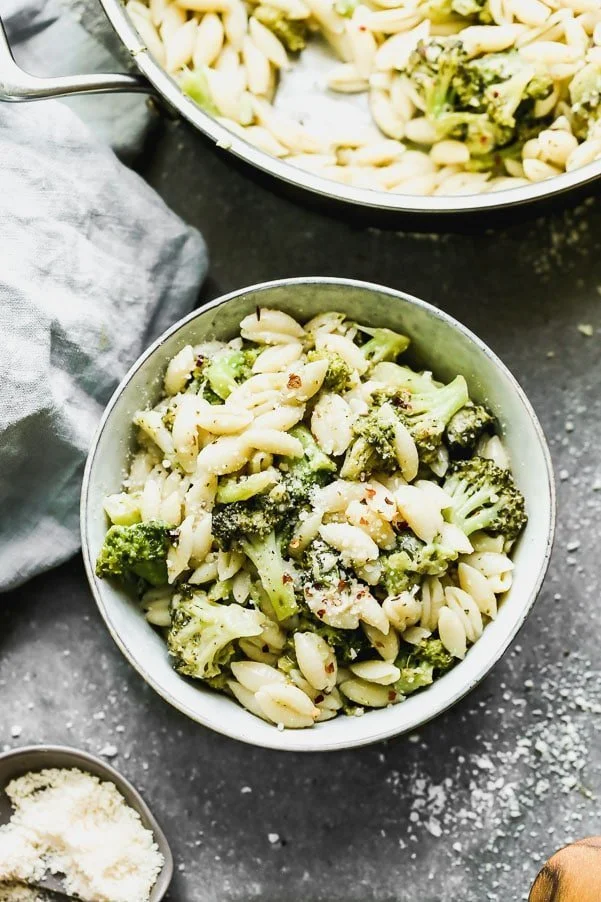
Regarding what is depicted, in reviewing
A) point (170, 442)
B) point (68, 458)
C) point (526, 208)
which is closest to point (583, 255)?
point (526, 208)

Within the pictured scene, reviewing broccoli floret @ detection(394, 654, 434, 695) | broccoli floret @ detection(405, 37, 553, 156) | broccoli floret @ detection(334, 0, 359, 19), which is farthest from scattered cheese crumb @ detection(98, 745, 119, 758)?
broccoli floret @ detection(334, 0, 359, 19)

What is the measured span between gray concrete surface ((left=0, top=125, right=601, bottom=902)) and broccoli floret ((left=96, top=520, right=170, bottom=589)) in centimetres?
29

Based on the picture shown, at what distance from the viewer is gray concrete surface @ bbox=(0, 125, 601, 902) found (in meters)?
1.47

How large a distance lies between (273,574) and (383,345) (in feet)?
1.17

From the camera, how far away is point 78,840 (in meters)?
1.38

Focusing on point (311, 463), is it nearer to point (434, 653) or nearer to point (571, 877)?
point (434, 653)

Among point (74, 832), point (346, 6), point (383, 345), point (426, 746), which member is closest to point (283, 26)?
point (346, 6)

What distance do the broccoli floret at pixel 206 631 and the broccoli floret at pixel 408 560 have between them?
17 cm

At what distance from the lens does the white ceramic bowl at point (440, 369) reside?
4.07 ft

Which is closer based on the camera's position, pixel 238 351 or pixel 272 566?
pixel 272 566

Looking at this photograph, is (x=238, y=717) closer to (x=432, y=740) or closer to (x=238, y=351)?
(x=432, y=740)

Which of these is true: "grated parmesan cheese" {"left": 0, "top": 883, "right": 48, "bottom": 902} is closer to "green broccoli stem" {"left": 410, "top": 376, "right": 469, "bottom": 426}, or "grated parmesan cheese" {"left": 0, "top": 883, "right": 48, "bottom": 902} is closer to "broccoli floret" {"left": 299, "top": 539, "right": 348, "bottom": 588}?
"broccoli floret" {"left": 299, "top": 539, "right": 348, "bottom": 588}

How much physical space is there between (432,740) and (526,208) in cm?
80

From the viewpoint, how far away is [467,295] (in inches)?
61.3
